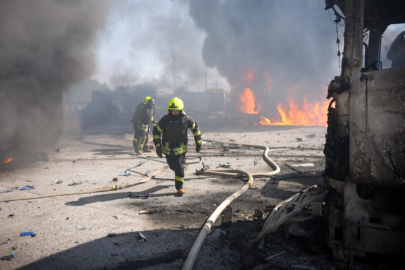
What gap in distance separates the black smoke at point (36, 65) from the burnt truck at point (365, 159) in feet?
29.4

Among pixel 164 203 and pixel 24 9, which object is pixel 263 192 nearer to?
pixel 164 203

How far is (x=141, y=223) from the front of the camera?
4.25 meters

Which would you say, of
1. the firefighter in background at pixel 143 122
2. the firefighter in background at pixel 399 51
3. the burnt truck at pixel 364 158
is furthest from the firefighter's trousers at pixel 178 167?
the firefighter in background at pixel 399 51

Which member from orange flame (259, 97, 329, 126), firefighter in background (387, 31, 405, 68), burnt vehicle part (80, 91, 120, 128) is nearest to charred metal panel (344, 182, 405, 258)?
firefighter in background (387, 31, 405, 68)

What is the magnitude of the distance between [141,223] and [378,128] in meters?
3.23

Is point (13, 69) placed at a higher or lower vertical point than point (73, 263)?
Answer: higher

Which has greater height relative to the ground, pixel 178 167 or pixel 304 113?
pixel 304 113

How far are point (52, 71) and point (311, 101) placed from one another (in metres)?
27.4

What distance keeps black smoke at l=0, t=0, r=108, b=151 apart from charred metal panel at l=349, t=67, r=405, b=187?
9.13 meters

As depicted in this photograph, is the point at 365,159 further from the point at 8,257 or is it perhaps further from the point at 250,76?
the point at 250,76

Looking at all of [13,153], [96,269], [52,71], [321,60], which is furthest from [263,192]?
[321,60]

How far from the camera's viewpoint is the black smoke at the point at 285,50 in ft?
104

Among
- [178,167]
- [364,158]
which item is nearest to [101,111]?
[178,167]

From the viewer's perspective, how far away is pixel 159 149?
6055 mm
